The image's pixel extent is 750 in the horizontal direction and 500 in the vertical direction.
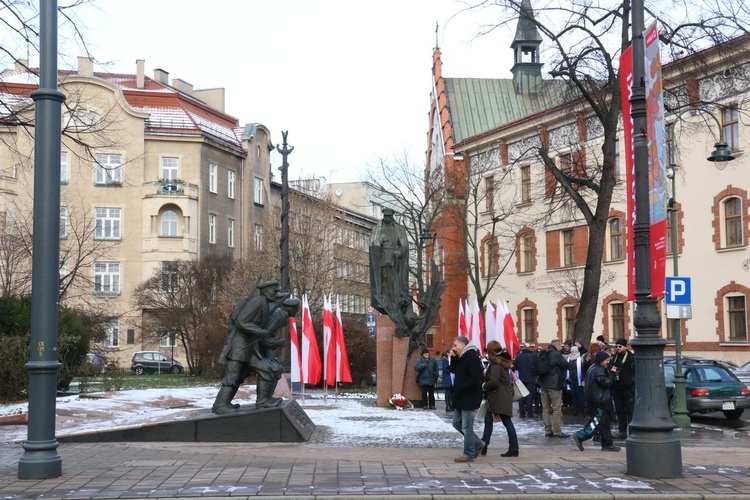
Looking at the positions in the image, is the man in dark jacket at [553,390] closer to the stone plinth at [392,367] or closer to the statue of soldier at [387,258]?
the stone plinth at [392,367]

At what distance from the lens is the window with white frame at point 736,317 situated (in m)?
36.2

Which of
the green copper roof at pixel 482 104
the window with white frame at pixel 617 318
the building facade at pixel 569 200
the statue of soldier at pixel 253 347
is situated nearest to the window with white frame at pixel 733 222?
the building facade at pixel 569 200

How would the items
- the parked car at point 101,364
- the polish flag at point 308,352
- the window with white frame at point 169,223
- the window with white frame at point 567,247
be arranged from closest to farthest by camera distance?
the polish flag at point 308,352 → the parked car at point 101,364 → the window with white frame at point 567,247 → the window with white frame at point 169,223

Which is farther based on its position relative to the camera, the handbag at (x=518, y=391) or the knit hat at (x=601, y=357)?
the knit hat at (x=601, y=357)

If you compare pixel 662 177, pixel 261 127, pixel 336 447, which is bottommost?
pixel 336 447

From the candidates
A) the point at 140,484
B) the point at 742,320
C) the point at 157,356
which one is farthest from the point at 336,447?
the point at 157,356

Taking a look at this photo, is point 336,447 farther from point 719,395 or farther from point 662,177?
point 719,395

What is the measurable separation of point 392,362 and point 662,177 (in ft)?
38.5

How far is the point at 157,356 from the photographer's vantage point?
53.2m

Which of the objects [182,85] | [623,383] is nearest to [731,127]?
[623,383]

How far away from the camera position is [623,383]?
15.6 metres

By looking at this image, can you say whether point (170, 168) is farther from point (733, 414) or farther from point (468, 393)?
point (468, 393)

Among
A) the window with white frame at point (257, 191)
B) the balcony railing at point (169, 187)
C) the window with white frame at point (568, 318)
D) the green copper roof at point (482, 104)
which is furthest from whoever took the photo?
the window with white frame at point (257, 191)

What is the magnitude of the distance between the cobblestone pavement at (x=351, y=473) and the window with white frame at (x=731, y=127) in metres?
24.8
